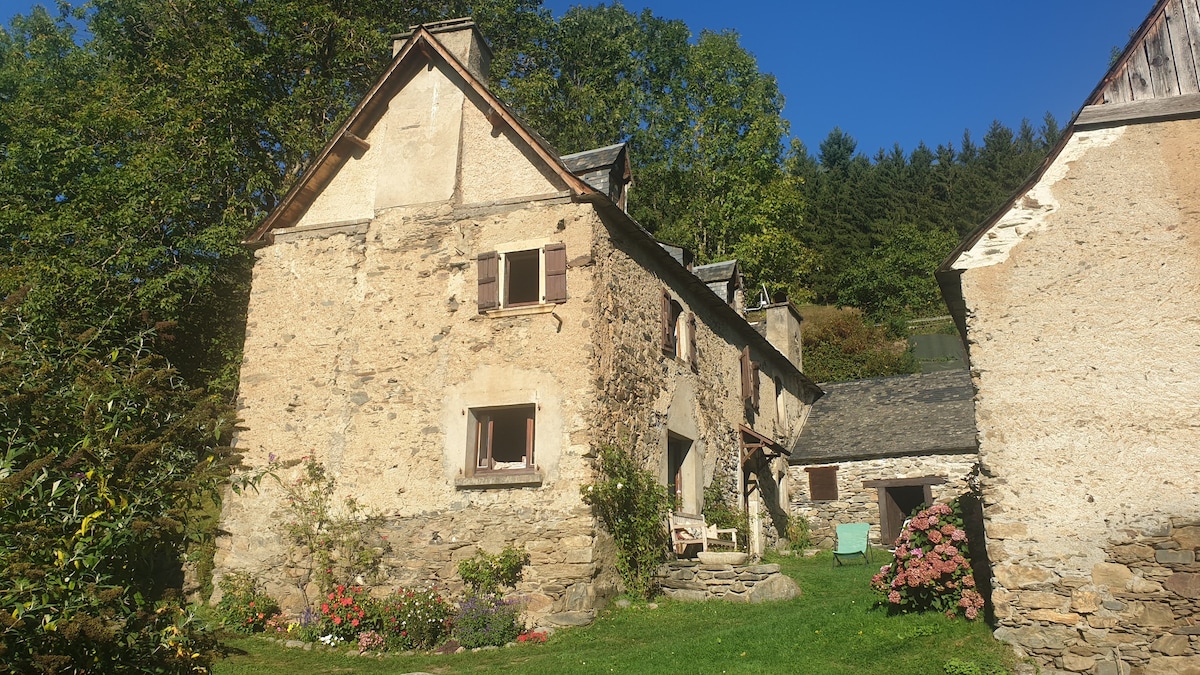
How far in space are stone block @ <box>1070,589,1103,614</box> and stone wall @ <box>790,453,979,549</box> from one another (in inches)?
484

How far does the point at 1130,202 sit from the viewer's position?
8.84 meters

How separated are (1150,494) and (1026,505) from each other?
42.0 inches

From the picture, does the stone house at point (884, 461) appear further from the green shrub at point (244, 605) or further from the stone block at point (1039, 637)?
the green shrub at point (244, 605)

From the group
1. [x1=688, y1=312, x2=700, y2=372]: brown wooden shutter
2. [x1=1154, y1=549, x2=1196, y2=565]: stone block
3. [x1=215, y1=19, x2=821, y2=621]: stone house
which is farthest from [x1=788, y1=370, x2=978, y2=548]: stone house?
[x1=1154, y1=549, x2=1196, y2=565]: stone block

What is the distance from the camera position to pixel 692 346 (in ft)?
52.7

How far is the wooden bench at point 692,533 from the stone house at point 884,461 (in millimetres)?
7414

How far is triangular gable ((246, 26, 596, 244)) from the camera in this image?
14.0 metres

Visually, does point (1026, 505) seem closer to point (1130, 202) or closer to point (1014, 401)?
point (1014, 401)

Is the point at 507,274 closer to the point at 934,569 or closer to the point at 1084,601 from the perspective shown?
the point at 934,569

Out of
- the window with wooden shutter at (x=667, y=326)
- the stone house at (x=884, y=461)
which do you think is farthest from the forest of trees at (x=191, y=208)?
the stone house at (x=884, y=461)

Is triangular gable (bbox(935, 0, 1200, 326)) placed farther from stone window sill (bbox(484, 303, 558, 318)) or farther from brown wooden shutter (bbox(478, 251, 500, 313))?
brown wooden shutter (bbox(478, 251, 500, 313))

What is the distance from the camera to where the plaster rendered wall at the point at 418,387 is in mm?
11719

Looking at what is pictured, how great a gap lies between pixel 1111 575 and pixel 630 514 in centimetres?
608

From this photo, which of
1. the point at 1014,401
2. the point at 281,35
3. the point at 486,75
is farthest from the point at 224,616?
the point at 281,35
